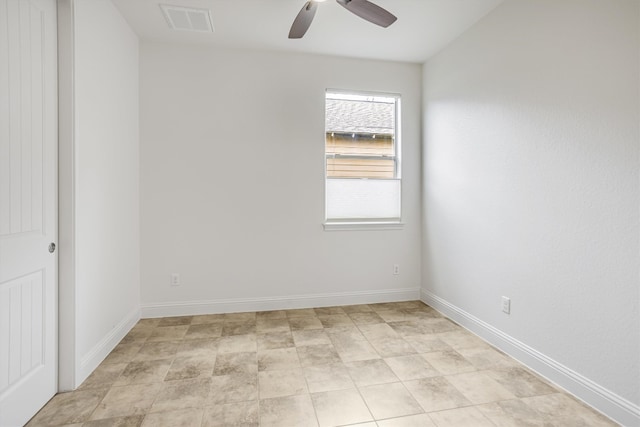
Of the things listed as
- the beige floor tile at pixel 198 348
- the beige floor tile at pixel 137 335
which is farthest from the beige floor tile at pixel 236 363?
the beige floor tile at pixel 137 335

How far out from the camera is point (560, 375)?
1.99 meters

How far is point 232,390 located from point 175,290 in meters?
1.55

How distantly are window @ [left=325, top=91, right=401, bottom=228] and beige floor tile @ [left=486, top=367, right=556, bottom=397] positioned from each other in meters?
1.80

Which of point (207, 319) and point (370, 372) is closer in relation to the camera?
point (370, 372)

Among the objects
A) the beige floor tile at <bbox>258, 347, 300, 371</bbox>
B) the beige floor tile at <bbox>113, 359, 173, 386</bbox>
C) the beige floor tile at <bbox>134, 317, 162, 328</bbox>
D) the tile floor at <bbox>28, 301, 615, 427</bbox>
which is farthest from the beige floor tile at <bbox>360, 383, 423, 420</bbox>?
the beige floor tile at <bbox>134, 317, 162, 328</bbox>

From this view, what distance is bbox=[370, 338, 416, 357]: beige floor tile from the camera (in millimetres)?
2420

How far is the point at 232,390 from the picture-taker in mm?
1945

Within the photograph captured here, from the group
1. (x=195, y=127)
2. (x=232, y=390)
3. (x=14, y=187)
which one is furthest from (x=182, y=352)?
(x=195, y=127)

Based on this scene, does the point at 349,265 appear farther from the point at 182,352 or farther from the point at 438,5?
the point at 438,5

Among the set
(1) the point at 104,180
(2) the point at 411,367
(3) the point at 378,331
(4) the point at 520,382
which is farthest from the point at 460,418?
(1) the point at 104,180

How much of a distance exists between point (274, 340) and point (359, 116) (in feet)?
8.25

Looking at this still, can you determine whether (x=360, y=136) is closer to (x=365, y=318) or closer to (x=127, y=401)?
(x=365, y=318)

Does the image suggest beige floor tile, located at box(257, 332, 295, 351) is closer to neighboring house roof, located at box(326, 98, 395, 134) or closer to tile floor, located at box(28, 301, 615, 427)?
tile floor, located at box(28, 301, 615, 427)

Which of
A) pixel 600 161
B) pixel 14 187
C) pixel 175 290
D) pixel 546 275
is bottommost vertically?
pixel 175 290
